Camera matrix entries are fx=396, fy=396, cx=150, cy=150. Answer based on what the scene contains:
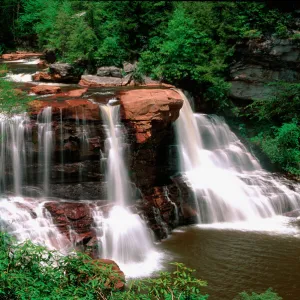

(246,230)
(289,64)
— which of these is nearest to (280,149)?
(289,64)

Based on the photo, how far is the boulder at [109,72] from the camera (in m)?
15.0

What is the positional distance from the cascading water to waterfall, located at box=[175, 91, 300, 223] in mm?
2177

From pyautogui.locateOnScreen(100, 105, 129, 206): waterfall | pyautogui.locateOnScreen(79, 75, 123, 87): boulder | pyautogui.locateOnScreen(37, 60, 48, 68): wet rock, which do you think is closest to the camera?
pyautogui.locateOnScreen(100, 105, 129, 206): waterfall

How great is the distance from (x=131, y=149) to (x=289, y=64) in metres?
8.06

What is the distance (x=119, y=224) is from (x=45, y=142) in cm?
270

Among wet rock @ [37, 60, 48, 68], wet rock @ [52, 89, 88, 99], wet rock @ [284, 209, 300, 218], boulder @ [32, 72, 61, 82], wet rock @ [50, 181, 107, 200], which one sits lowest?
wet rock @ [284, 209, 300, 218]

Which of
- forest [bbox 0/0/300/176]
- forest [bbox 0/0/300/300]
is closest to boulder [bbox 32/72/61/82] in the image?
forest [bbox 0/0/300/300]

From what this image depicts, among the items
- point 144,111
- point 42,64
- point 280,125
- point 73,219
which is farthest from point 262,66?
point 73,219

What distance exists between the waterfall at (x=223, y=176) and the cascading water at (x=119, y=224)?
2.18 metres

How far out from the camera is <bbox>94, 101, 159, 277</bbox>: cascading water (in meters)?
8.62

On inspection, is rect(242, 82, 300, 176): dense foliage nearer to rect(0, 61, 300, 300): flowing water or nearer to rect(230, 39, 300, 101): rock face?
rect(230, 39, 300, 101): rock face

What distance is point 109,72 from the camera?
15.0 meters

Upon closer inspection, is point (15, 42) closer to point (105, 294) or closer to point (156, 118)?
point (156, 118)

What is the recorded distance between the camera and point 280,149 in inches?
542
